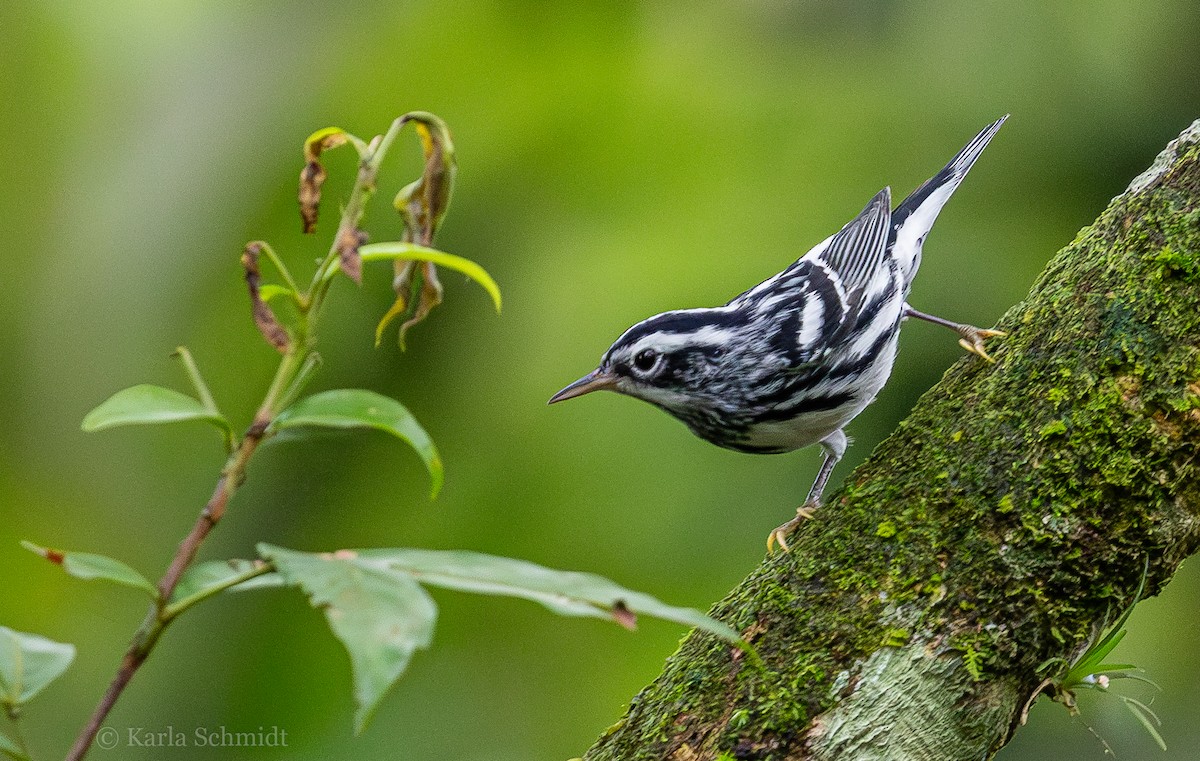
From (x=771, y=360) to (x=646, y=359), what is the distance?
1.26 feet

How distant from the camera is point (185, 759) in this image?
4.78 meters

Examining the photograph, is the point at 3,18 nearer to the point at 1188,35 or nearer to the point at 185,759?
the point at 185,759

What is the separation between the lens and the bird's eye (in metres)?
3.22

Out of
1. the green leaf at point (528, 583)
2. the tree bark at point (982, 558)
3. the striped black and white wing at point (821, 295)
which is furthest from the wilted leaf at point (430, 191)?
the striped black and white wing at point (821, 295)

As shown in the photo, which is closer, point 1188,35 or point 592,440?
point 1188,35

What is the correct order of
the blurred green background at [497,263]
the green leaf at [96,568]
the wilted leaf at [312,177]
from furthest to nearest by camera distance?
the blurred green background at [497,263]
the wilted leaf at [312,177]
the green leaf at [96,568]

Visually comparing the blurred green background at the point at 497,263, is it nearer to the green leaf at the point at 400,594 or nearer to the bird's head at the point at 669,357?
the bird's head at the point at 669,357

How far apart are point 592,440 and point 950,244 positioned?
1832 mm

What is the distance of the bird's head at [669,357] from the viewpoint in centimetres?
321

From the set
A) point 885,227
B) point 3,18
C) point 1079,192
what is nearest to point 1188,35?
point 1079,192

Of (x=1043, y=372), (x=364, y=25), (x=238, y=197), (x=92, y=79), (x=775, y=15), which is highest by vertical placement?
(x=92, y=79)

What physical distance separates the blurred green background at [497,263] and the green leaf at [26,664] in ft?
11.4

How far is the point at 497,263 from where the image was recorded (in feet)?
17.9

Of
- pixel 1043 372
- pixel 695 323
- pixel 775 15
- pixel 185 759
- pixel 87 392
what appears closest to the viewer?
pixel 1043 372
